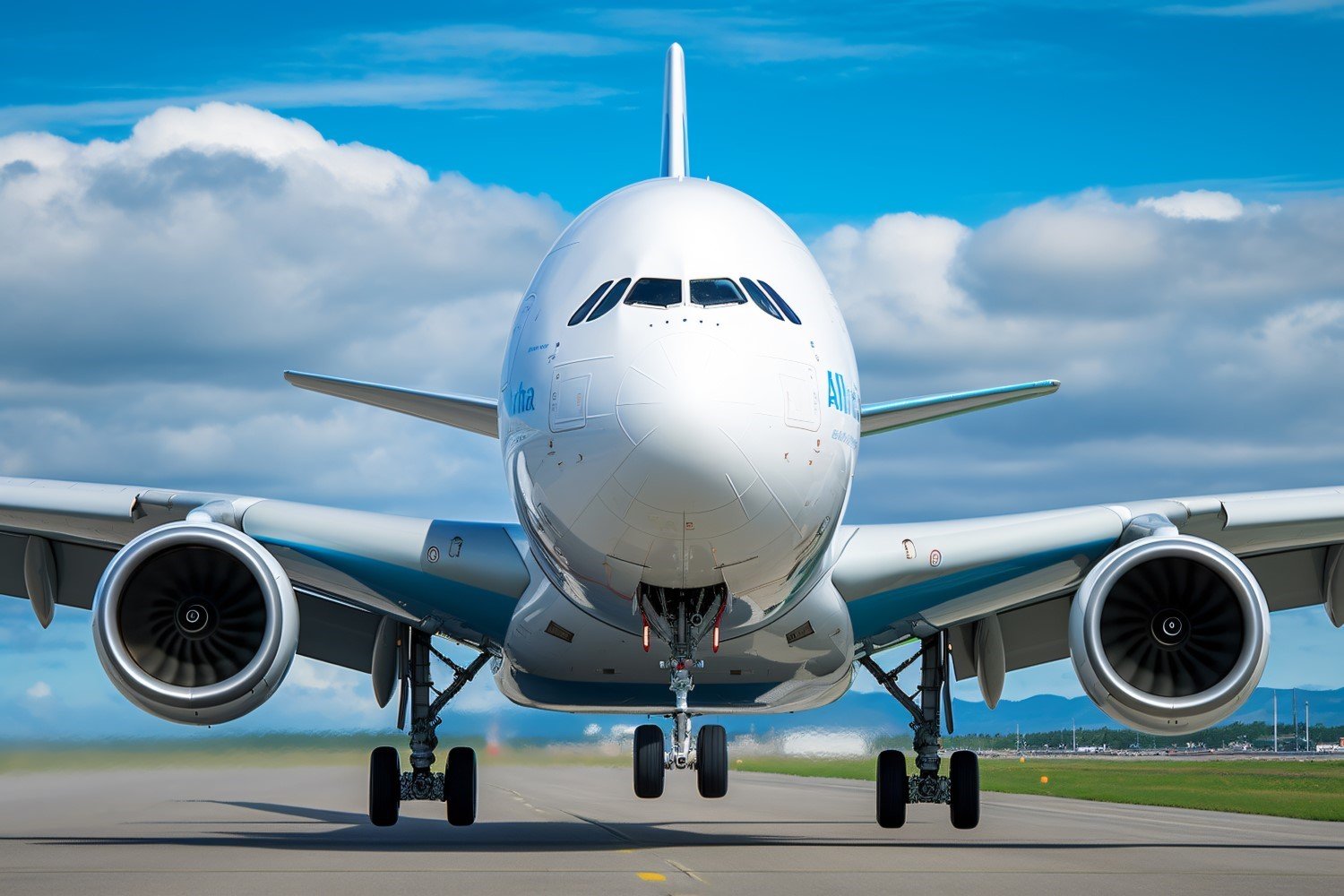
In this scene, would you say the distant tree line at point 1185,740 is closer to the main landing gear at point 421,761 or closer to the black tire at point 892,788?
the black tire at point 892,788

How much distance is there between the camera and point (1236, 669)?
42.9 ft

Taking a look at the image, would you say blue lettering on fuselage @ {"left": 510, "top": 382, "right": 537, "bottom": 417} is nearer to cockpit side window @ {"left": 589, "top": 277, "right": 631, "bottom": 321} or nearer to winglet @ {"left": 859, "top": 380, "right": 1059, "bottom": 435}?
cockpit side window @ {"left": 589, "top": 277, "right": 631, "bottom": 321}

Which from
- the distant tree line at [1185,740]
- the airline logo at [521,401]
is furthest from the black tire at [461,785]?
the distant tree line at [1185,740]

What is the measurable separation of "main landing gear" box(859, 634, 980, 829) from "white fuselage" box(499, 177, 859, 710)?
3.72m

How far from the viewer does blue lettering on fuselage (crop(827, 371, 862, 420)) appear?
38.4 ft

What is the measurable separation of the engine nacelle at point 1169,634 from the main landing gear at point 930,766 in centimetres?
355

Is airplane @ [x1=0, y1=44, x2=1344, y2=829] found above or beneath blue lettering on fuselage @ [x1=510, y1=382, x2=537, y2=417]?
beneath

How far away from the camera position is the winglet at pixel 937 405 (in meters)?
14.7

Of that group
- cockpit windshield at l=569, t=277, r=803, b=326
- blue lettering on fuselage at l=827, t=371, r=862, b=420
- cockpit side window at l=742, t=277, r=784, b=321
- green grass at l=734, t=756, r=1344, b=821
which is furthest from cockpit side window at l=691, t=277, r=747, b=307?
green grass at l=734, t=756, r=1344, b=821

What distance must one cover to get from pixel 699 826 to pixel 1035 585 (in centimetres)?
634

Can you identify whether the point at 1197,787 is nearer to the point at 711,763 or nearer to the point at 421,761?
the point at 421,761

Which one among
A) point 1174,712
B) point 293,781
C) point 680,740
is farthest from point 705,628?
point 293,781

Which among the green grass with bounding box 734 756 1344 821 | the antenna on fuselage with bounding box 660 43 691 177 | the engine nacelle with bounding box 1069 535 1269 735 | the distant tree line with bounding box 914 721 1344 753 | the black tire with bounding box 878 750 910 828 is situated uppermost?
the antenna on fuselage with bounding box 660 43 691 177

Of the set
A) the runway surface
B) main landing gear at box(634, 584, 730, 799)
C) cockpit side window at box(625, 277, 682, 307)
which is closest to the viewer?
the runway surface
